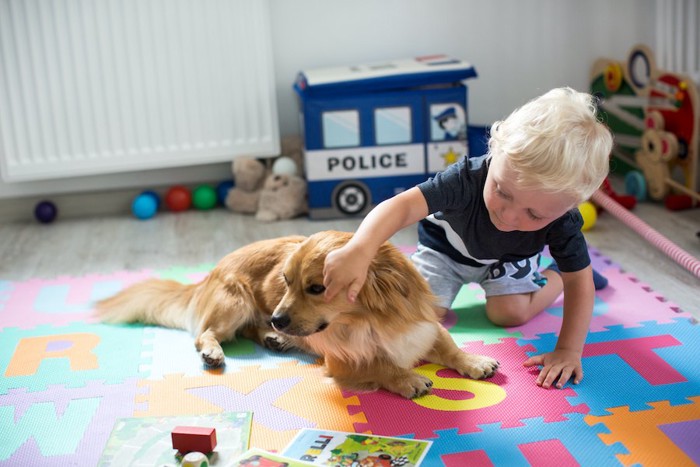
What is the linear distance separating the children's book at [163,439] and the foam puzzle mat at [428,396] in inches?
1.1

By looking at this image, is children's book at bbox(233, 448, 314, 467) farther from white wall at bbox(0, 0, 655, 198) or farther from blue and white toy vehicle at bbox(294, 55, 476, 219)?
white wall at bbox(0, 0, 655, 198)

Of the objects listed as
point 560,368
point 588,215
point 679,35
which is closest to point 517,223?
point 560,368

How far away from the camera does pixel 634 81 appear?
128 inches

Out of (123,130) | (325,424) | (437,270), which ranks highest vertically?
(123,130)

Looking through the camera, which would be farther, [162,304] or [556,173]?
[162,304]

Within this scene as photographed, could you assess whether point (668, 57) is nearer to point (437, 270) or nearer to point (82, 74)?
point (437, 270)

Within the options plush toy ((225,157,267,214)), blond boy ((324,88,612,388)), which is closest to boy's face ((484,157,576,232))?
blond boy ((324,88,612,388))

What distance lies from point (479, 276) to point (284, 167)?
131cm

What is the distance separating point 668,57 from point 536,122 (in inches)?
75.6

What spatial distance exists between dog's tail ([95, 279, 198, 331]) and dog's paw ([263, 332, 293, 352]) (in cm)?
22

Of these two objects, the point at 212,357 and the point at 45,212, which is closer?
the point at 212,357

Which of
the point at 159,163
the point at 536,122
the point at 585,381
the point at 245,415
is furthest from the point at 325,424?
the point at 159,163

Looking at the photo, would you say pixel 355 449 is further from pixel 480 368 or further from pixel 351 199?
pixel 351 199

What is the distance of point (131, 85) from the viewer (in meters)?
3.11
